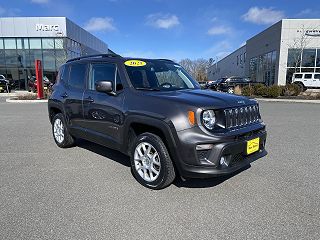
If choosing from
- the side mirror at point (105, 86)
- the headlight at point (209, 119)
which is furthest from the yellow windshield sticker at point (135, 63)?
the headlight at point (209, 119)

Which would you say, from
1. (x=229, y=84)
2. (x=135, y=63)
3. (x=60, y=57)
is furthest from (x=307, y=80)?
(x=60, y=57)

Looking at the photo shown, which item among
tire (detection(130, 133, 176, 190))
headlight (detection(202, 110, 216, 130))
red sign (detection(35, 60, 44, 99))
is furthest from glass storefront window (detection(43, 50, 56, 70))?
headlight (detection(202, 110, 216, 130))

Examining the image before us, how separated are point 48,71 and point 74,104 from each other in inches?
1270

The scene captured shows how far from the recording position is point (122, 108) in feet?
13.2

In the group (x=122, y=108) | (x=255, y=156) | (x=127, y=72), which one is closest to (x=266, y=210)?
(x=255, y=156)

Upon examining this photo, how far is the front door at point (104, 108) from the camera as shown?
4.16m

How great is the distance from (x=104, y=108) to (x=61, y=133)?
2153 mm

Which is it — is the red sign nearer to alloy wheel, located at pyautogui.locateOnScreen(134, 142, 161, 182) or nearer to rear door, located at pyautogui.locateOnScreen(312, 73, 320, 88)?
alloy wheel, located at pyautogui.locateOnScreen(134, 142, 161, 182)

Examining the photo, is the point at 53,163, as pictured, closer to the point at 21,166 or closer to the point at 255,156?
the point at 21,166

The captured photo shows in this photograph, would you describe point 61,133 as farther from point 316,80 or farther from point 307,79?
point 316,80

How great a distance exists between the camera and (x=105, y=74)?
4.55 metres

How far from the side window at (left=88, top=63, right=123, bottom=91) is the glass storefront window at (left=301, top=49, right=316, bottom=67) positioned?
33931 millimetres

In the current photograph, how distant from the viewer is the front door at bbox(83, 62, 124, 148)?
4.16m

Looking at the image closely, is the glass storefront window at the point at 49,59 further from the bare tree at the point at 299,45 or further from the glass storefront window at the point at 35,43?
the bare tree at the point at 299,45
